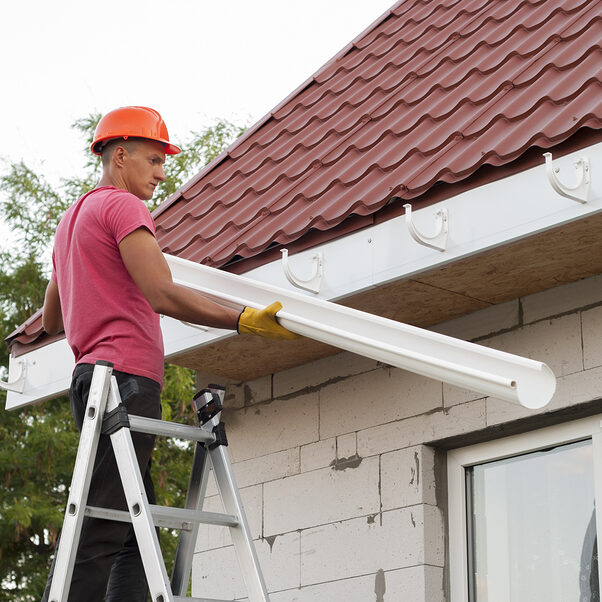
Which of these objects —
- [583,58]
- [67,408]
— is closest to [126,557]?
[583,58]

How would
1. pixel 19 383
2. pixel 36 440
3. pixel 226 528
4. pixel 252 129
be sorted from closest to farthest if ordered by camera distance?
pixel 226 528
pixel 19 383
pixel 252 129
pixel 36 440

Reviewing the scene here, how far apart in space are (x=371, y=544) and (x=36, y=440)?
11.4 m

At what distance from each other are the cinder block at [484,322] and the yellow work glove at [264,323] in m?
1.50

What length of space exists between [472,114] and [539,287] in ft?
2.69

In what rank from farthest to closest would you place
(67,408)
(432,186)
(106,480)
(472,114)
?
1. (67,408)
2. (472,114)
3. (432,186)
4. (106,480)

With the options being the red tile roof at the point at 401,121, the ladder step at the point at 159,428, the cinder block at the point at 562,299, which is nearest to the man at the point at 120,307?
the ladder step at the point at 159,428

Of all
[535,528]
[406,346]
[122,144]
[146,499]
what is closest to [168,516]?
[146,499]

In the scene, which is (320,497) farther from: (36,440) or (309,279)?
(36,440)

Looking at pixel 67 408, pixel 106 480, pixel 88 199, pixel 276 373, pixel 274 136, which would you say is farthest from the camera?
pixel 67 408

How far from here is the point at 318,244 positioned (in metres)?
4.42

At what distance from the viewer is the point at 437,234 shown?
3.95 metres

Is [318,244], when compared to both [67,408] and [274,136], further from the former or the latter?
[67,408]

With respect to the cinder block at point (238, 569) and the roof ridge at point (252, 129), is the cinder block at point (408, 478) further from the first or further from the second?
the roof ridge at point (252, 129)

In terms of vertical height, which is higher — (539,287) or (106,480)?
(539,287)
